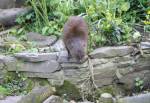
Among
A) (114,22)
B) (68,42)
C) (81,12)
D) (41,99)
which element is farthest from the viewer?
(81,12)

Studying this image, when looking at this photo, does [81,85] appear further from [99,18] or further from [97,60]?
[99,18]

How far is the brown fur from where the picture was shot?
19.5 ft

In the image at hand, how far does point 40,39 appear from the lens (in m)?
6.68

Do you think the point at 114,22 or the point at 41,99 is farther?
the point at 114,22

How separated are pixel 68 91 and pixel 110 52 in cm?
75

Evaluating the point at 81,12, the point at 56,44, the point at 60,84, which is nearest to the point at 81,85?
the point at 60,84

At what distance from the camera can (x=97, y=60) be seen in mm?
6258

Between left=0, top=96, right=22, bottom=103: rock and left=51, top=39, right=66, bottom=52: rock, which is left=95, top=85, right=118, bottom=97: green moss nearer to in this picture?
left=51, top=39, right=66, bottom=52: rock

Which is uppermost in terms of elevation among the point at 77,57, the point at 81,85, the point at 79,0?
the point at 79,0

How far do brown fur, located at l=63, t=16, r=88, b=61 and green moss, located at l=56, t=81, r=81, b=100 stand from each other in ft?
1.49

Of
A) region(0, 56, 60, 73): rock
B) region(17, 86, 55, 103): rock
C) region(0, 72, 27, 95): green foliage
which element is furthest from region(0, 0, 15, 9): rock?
region(17, 86, 55, 103): rock

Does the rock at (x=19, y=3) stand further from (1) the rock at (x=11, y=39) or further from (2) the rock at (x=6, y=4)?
(1) the rock at (x=11, y=39)

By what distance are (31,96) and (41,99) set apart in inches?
4.8

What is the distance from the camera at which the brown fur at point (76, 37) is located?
593 centimetres
